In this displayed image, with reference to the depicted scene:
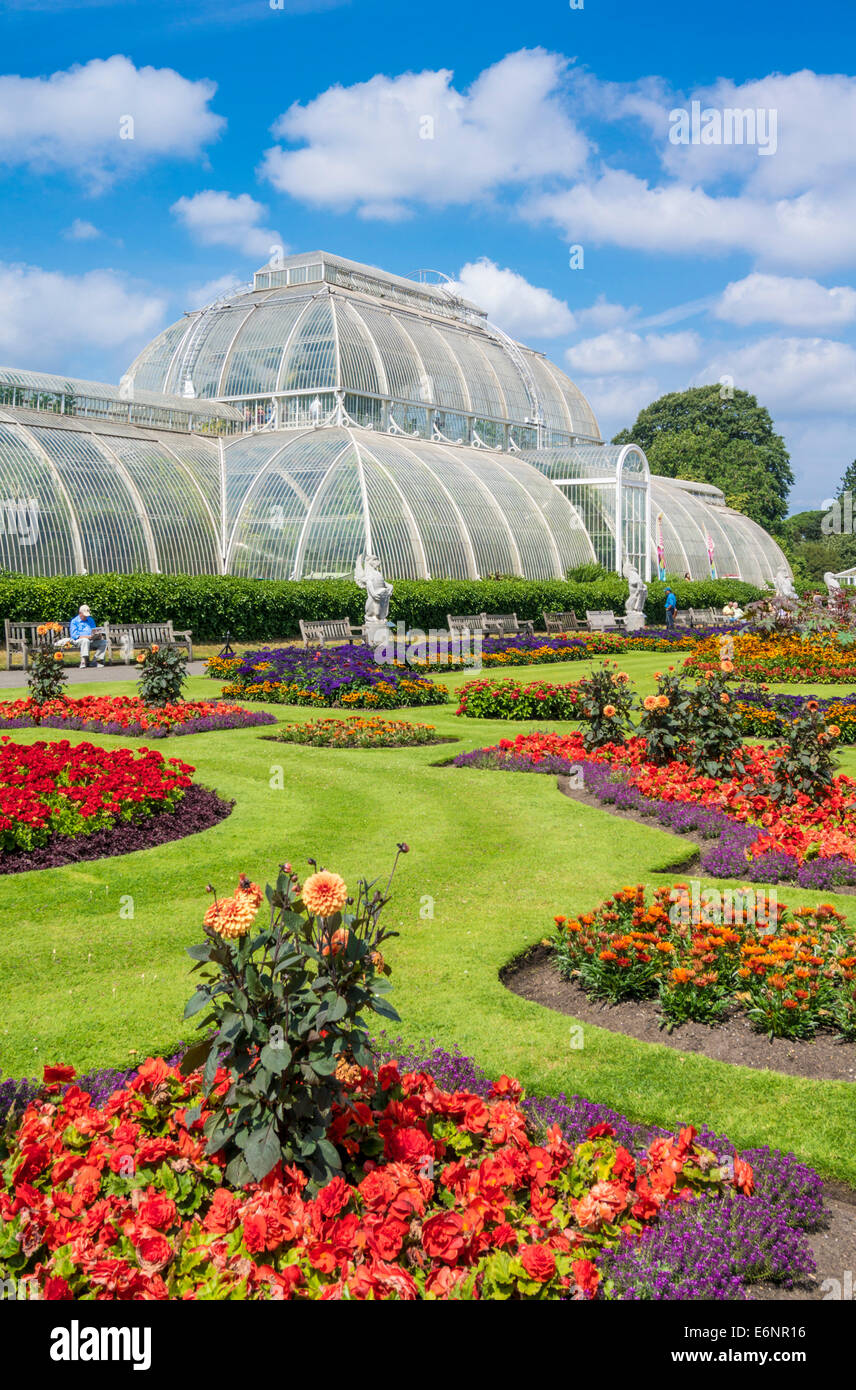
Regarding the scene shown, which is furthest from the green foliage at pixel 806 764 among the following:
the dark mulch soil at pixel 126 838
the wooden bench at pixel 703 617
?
the wooden bench at pixel 703 617

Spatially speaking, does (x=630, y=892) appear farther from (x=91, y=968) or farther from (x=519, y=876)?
(x=91, y=968)

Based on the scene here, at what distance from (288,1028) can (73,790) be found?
6054 mm

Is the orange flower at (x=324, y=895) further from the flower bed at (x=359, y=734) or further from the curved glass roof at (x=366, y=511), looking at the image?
the curved glass roof at (x=366, y=511)

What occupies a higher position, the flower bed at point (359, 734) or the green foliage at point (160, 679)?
the green foliage at point (160, 679)

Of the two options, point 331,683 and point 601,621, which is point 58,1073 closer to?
point 331,683

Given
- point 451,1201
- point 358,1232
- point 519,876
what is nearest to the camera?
point 358,1232

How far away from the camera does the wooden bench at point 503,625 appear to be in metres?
30.3

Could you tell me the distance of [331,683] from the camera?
57.8ft

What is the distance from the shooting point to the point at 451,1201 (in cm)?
385

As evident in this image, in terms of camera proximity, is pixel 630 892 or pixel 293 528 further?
pixel 293 528

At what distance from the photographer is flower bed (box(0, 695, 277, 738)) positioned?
1429 centimetres

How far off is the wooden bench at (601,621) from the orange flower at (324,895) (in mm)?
32272
